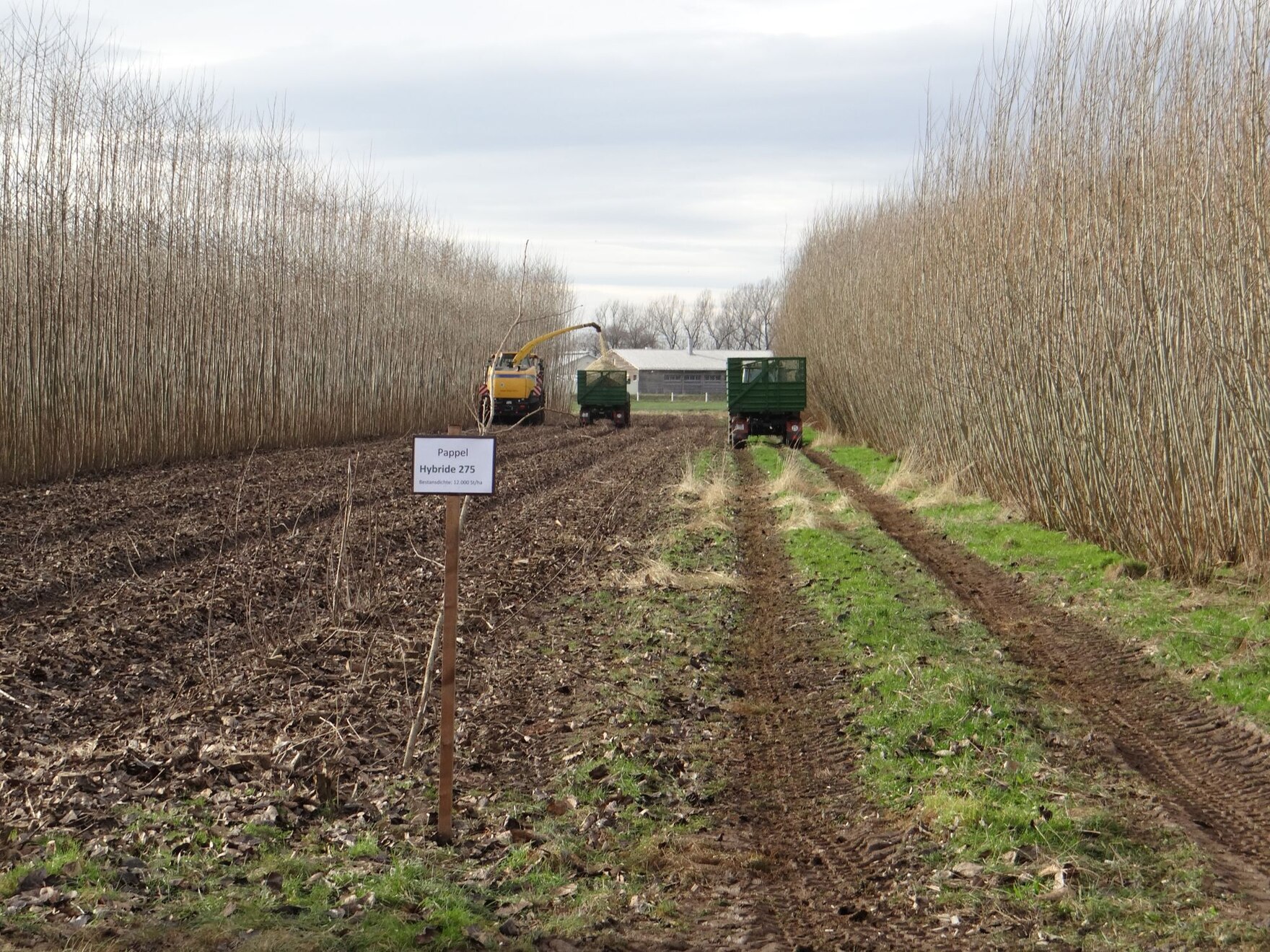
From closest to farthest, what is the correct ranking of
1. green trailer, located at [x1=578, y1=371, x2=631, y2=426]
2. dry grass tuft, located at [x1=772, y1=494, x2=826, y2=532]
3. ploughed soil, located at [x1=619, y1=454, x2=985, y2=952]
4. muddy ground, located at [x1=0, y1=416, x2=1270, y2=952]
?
ploughed soil, located at [x1=619, y1=454, x2=985, y2=952] < muddy ground, located at [x1=0, y1=416, x2=1270, y2=952] < dry grass tuft, located at [x1=772, y1=494, x2=826, y2=532] < green trailer, located at [x1=578, y1=371, x2=631, y2=426]

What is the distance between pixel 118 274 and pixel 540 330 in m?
34.1

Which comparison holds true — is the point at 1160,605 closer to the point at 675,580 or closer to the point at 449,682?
the point at 675,580

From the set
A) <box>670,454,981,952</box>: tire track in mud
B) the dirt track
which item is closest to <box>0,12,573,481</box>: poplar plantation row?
the dirt track

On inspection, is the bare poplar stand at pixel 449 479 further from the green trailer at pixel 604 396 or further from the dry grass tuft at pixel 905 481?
the green trailer at pixel 604 396

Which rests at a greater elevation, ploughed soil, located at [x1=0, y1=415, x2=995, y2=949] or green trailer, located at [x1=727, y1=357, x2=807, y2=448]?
green trailer, located at [x1=727, y1=357, x2=807, y2=448]

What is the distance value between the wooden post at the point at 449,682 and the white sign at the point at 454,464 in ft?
0.23

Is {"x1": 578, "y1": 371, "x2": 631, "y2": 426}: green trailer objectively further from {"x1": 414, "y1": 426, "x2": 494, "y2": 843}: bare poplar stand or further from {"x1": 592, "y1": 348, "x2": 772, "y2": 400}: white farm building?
{"x1": 592, "y1": 348, "x2": 772, "y2": 400}: white farm building

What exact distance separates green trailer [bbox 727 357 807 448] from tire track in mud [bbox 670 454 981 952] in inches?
853

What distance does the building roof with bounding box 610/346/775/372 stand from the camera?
305 ft

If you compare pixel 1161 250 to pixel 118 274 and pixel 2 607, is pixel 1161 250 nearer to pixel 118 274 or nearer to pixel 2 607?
pixel 2 607

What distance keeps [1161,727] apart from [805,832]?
113 inches

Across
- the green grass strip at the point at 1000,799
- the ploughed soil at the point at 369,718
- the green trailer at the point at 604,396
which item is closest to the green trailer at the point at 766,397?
the green trailer at the point at 604,396

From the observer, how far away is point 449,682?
221 inches

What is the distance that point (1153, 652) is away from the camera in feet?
28.3
